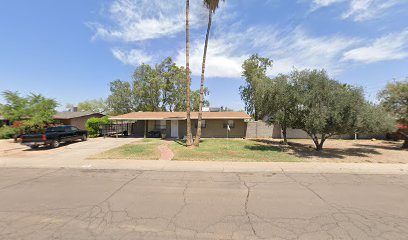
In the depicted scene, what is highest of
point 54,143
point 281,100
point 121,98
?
point 121,98

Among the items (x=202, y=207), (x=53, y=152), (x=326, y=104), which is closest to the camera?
(x=202, y=207)

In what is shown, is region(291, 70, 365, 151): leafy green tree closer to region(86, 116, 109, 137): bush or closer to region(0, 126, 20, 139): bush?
region(86, 116, 109, 137): bush

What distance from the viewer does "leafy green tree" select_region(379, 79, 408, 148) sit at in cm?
1490

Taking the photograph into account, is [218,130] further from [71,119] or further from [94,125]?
[71,119]

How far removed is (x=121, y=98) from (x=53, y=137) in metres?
25.7

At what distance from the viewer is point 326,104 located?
11.7 m

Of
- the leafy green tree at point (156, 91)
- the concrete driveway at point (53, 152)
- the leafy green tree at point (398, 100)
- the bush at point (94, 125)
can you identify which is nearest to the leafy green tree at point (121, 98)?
the leafy green tree at point (156, 91)

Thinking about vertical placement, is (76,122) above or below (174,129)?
above

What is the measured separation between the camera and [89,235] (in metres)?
3.56

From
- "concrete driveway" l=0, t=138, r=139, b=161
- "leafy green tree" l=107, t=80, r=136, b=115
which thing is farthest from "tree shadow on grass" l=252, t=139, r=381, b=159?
"leafy green tree" l=107, t=80, r=136, b=115

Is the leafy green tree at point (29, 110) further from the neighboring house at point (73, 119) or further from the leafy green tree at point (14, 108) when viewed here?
the neighboring house at point (73, 119)

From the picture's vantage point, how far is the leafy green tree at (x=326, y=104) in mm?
11414

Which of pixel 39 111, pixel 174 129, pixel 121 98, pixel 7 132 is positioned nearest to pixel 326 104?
pixel 174 129

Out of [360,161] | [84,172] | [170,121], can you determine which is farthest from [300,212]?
[170,121]
